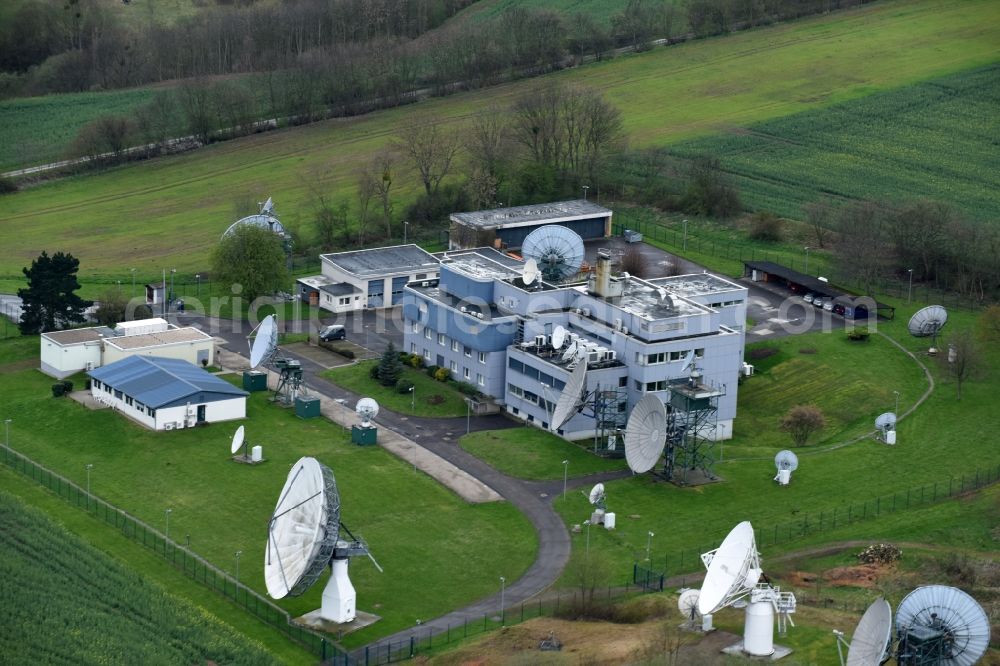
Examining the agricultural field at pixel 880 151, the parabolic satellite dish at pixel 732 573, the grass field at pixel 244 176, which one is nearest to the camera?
the parabolic satellite dish at pixel 732 573

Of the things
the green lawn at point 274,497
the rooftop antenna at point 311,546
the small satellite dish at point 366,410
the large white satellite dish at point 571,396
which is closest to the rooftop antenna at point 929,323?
the large white satellite dish at point 571,396

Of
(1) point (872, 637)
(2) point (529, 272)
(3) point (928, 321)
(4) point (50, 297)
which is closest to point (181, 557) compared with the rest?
(2) point (529, 272)

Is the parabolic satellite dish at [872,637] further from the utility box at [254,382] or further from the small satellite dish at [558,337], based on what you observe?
the utility box at [254,382]

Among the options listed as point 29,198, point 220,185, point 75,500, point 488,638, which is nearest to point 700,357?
point 488,638

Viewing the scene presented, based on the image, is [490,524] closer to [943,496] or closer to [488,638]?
[488,638]

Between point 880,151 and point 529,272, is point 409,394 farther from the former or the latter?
point 880,151

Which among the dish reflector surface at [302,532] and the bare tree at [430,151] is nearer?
the dish reflector surface at [302,532]

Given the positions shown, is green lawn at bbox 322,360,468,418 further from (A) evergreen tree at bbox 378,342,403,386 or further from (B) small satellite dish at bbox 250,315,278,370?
(B) small satellite dish at bbox 250,315,278,370
